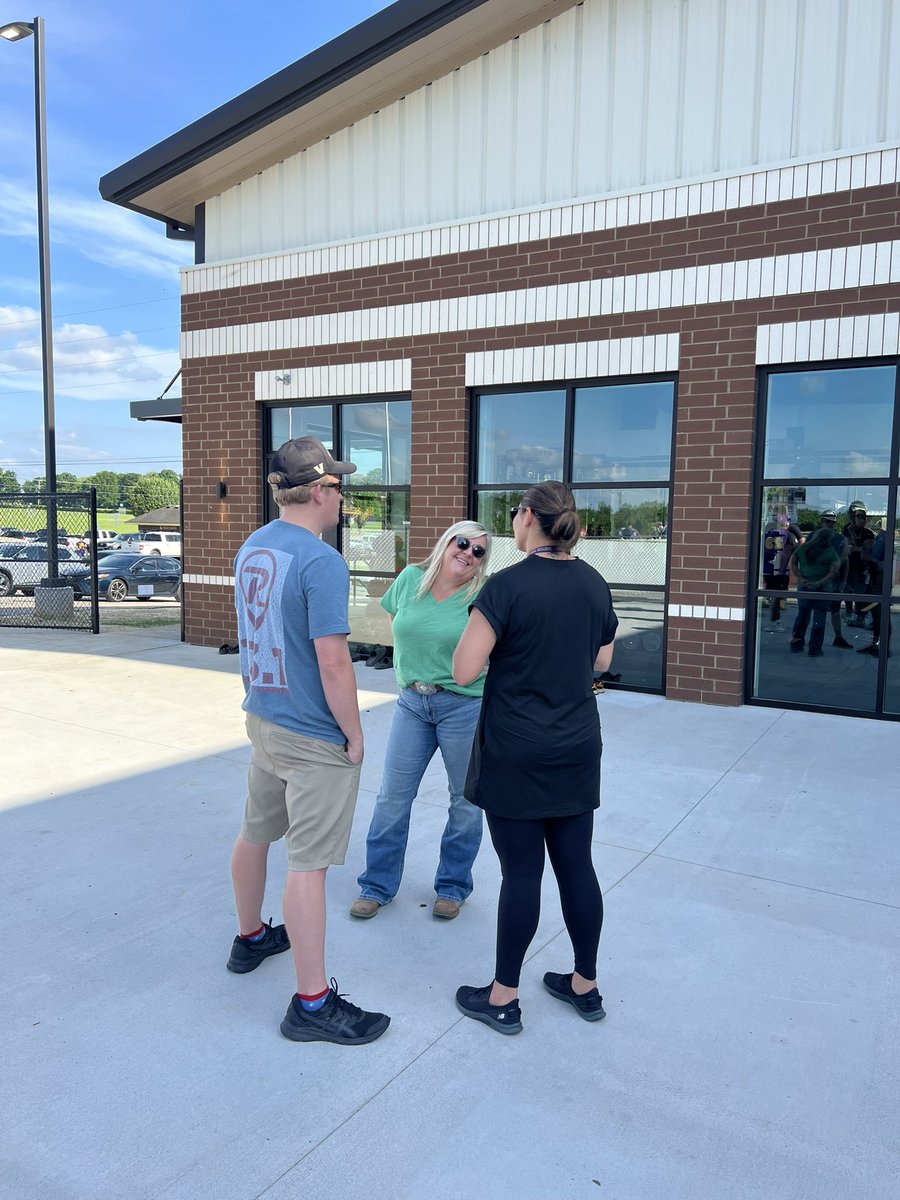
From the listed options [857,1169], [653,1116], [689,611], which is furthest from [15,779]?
[689,611]

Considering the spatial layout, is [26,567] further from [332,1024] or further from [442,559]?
[332,1024]

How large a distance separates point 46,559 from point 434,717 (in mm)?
11851

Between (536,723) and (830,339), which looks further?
(830,339)

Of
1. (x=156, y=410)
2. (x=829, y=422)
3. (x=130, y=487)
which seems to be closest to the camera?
(x=829, y=422)

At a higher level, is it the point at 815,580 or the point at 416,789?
the point at 815,580

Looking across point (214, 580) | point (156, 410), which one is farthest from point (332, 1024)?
point (156, 410)

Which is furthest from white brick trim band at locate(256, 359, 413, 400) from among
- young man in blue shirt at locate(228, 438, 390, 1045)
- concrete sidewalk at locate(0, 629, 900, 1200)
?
young man in blue shirt at locate(228, 438, 390, 1045)

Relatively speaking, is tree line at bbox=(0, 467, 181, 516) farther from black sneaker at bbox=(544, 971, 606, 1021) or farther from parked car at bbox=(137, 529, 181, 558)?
black sneaker at bbox=(544, 971, 606, 1021)

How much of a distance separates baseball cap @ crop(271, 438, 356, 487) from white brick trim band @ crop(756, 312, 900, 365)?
5826 millimetres

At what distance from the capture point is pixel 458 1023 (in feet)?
9.56

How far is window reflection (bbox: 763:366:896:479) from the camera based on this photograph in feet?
23.8

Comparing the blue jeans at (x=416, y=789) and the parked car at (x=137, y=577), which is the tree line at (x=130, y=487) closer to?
the parked car at (x=137, y=577)

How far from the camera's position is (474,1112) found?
247 cm

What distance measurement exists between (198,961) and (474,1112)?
132 cm
